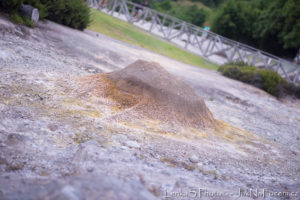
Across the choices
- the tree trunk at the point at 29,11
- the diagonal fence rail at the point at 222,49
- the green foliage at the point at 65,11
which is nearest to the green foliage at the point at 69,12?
the green foliage at the point at 65,11

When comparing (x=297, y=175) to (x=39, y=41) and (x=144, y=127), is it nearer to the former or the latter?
(x=144, y=127)

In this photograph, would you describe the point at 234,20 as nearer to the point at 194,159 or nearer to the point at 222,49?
the point at 222,49

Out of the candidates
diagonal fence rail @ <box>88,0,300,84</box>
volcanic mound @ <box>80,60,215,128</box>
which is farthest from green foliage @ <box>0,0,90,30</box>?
diagonal fence rail @ <box>88,0,300,84</box>

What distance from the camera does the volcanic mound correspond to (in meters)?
4.99

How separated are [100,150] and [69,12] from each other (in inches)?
336

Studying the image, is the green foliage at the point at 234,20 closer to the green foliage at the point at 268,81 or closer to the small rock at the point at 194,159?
the green foliage at the point at 268,81

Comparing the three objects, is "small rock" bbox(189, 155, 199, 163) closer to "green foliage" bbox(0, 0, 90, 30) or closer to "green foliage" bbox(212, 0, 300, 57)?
"green foliage" bbox(0, 0, 90, 30)

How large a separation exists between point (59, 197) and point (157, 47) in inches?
572

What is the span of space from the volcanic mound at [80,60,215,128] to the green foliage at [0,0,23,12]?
3.78 metres

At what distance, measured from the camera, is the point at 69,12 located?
10.4 meters

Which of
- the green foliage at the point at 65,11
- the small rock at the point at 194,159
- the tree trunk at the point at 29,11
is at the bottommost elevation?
the small rock at the point at 194,159

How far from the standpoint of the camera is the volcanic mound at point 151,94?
4988 mm

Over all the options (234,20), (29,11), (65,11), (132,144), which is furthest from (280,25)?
(132,144)

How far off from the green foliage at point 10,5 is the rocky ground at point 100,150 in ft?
2.96
